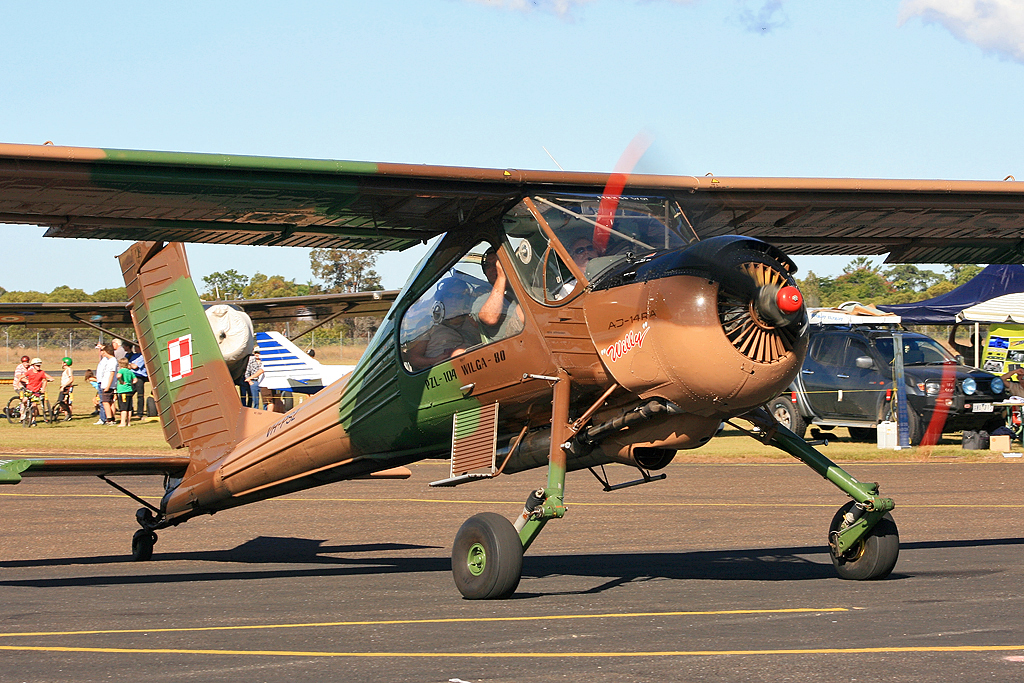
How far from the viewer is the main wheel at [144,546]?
1121cm

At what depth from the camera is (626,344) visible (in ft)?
24.4

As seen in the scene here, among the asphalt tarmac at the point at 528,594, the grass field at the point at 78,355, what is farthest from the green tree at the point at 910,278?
the asphalt tarmac at the point at 528,594

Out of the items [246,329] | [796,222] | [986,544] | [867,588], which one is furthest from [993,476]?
[246,329]

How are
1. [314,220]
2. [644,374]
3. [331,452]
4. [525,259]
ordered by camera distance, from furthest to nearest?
[331,452], [314,220], [525,259], [644,374]

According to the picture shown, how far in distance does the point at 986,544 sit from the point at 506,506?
20.5ft

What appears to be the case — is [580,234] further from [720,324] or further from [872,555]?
[872,555]

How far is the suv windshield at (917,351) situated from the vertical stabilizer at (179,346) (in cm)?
1588

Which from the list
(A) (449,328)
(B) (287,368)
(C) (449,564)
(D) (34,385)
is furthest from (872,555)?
(B) (287,368)

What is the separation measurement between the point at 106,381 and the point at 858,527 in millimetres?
26920

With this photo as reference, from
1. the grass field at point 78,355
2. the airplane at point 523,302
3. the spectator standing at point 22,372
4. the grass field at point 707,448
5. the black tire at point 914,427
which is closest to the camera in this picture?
the airplane at point 523,302

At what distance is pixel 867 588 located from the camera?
8086 millimetres

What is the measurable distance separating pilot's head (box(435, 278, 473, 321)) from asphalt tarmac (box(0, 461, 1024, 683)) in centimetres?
225

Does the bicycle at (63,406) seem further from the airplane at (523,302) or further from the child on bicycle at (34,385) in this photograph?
the airplane at (523,302)

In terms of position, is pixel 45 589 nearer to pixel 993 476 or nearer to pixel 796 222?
pixel 796 222
